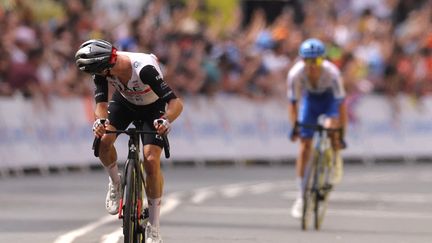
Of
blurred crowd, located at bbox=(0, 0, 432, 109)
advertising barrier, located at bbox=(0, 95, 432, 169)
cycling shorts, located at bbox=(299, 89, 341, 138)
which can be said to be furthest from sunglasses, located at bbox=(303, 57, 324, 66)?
advertising barrier, located at bbox=(0, 95, 432, 169)

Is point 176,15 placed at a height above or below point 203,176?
above

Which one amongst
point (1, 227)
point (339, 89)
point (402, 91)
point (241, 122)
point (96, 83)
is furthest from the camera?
point (402, 91)

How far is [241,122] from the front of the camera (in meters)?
26.5

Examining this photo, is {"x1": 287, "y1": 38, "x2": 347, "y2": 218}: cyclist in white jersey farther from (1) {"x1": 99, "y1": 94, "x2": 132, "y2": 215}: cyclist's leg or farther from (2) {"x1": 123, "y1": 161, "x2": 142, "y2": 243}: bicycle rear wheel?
(2) {"x1": 123, "y1": 161, "x2": 142, "y2": 243}: bicycle rear wheel

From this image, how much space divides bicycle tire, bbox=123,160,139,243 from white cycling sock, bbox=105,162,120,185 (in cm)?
53

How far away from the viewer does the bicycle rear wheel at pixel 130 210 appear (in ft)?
34.5

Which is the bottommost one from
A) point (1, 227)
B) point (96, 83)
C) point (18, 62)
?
point (1, 227)

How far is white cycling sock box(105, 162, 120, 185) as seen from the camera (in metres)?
11.4

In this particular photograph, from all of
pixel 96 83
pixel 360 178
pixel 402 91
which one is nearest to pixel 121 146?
pixel 360 178

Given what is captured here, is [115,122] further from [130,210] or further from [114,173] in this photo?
[130,210]

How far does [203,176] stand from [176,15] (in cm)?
352

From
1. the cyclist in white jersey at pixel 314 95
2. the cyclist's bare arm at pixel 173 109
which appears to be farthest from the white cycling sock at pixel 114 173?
the cyclist in white jersey at pixel 314 95

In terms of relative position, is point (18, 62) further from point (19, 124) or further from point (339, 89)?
point (339, 89)

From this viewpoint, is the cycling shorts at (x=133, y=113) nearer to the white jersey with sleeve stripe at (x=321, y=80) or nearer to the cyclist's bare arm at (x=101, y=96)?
the cyclist's bare arm at (x=101, y=96)
